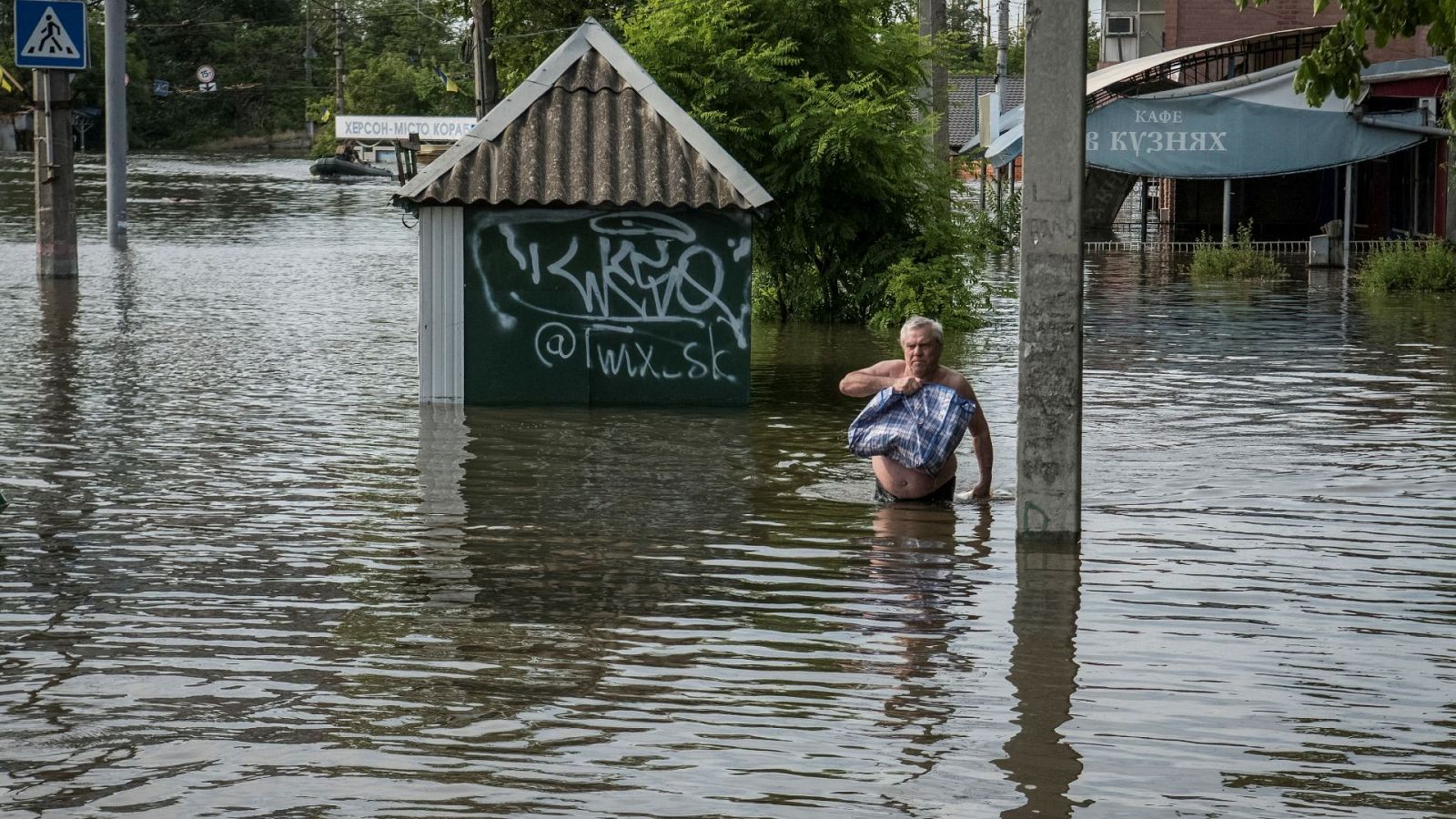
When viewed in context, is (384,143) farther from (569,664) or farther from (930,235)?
(569,664)

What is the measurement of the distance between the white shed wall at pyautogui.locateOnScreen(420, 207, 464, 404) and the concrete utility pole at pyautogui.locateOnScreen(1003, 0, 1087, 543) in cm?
624

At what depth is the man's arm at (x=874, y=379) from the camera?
10.2 metres

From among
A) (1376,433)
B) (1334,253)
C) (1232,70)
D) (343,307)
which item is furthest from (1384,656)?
(1232,70)

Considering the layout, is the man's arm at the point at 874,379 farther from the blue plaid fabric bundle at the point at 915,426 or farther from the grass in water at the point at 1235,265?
the grass in water at the point at 1235,265

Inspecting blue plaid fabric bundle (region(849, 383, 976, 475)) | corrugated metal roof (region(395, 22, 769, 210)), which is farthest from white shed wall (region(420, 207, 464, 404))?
blue plaid fabric bundle (region(849, 383, 976, 475))

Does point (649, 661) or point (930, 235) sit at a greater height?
point (930, 235)

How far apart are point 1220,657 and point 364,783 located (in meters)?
3.21

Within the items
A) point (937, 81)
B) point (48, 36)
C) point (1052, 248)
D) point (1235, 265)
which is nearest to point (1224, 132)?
point (1235, 265)

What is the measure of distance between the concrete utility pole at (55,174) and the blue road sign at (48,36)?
0.55 m

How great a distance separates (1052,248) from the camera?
877cm

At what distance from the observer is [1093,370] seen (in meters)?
16.9

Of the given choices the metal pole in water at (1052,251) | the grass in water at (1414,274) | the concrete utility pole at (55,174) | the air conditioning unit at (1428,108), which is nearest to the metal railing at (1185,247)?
the air conditioning unit at (1428,108)

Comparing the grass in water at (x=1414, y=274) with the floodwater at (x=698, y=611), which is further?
the grass in water at (x=1414, y=274)

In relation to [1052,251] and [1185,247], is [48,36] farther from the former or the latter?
[1185,247]
